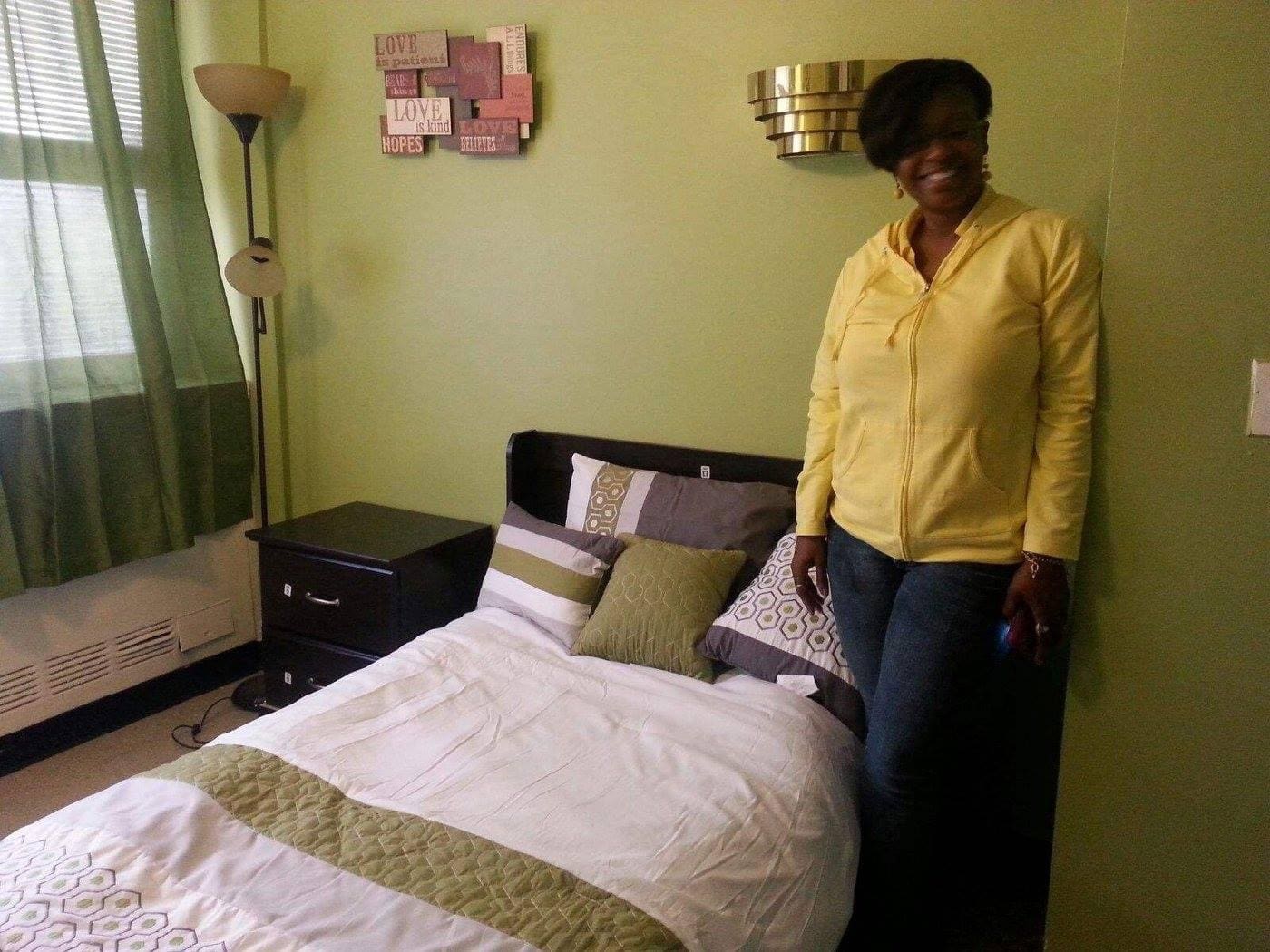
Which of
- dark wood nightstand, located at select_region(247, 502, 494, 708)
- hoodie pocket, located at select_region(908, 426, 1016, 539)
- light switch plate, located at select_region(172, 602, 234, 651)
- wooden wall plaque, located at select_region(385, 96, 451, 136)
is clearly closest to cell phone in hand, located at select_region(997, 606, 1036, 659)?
hoodie pocket, located at select_region(908, 426, 1016, 539)

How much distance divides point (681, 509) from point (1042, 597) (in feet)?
3.46

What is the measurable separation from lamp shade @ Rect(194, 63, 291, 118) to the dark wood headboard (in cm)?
121

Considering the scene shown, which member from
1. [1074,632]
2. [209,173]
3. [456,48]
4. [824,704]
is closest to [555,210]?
[456,48]

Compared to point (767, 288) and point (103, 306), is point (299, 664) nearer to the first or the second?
point (103, 306)

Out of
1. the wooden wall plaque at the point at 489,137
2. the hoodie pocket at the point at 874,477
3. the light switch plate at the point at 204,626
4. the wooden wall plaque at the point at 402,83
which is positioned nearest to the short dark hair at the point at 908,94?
the hoodie pocket at the point at 874,477

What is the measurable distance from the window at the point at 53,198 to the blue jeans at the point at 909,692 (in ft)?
6.96

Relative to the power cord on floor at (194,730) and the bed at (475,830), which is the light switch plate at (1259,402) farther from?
the power cord on floor at (194,730)

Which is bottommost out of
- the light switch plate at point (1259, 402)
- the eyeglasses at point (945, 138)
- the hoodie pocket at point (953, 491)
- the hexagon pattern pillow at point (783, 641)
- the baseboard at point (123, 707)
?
the baseboard at point (123, 707)

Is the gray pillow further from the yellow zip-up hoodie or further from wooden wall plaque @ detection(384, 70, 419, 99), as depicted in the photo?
wooden wall plaque @ detection(384, 70, 419, 99)

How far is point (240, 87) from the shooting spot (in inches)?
108

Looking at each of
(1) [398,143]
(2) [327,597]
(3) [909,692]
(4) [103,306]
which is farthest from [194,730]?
(3) [909,692]

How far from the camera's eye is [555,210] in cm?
269

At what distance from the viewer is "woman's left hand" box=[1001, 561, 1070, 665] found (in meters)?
1.53

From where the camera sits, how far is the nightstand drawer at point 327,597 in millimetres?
2598
